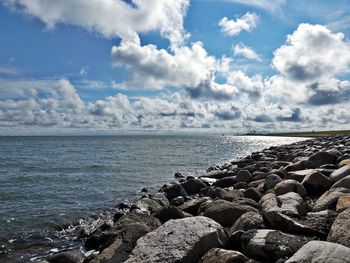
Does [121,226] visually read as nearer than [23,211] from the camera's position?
Yes

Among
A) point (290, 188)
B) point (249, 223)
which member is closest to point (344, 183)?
point (290, 188)

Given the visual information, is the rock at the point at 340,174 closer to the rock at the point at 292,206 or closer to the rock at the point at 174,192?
the rock at the point at 292,206

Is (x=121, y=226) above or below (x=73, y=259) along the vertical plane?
above

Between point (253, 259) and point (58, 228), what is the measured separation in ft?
29.8

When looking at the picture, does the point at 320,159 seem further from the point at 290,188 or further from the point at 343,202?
the point at 343,202

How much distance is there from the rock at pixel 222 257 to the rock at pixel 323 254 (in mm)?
1259

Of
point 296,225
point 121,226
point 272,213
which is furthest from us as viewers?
point 121,226

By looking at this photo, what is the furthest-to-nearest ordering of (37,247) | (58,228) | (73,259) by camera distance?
1. (58,228)
2. (37,247)
3. (73,259)

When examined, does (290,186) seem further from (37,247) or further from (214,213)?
(37,247)

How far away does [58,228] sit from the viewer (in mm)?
13781

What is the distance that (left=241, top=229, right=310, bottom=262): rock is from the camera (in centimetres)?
695

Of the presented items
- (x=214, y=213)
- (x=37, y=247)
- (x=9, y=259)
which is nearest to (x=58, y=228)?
(x=37, y=247)

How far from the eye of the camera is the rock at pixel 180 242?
720cm

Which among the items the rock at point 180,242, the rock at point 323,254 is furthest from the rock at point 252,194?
the rock at point 323,254
